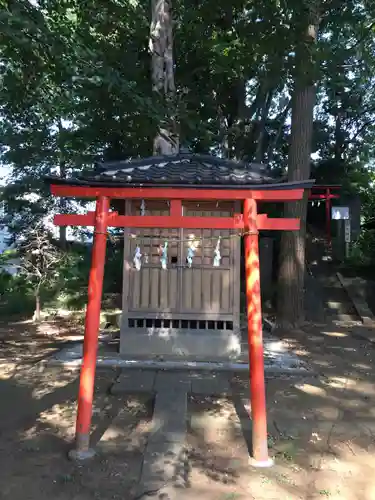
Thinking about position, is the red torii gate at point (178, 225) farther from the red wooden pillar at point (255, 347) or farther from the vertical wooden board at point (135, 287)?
the vertical wooden board at point (135, 287)

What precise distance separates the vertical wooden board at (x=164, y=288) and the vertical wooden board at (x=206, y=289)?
58cm

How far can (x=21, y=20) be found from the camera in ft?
16.1

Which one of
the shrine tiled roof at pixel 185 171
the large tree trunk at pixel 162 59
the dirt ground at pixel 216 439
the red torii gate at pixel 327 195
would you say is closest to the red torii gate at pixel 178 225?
the dirt ground at pixel 216 439

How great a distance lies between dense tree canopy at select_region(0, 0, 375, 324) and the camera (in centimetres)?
662

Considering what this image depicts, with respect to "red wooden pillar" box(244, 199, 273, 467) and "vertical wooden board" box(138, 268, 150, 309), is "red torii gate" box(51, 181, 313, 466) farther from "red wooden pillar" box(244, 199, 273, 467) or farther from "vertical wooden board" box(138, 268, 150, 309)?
"vertical wooden board" box(138, 268, 150, 309)

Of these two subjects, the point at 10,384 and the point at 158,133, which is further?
the point at 158,133

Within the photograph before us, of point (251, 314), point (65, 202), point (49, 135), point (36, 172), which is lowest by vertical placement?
point (251, 314)

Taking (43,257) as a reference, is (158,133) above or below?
above

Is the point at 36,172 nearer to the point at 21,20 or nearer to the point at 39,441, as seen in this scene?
the point at 21,20

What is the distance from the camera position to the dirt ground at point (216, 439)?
3.72 m

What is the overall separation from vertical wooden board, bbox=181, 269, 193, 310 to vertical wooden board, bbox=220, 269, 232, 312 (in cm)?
53

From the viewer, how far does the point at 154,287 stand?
A: 7.62 meters

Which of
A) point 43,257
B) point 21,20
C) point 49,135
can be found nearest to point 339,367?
point 21,20

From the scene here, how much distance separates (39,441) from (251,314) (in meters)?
2.57
